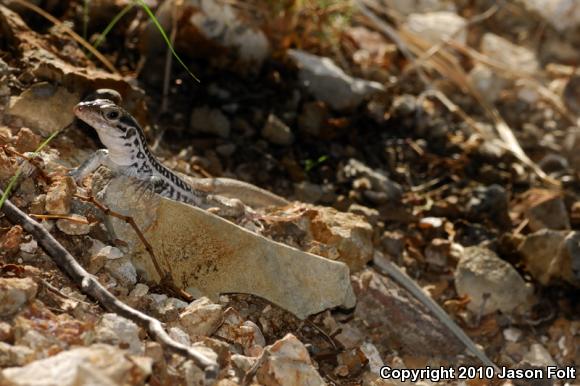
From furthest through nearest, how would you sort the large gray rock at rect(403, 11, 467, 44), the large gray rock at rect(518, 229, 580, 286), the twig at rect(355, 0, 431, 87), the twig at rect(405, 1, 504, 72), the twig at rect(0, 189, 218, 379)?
1. the large gray rock at rect(403, 11, 467, 44)
2. the twig at rect(405, 1, 504, 72)
3. the twig at rect(355, 0, 431, 87)
4. the large gray rock at rect(518, 229, 580, 286)
5. the twig at rect(0, 189, 218, 379)

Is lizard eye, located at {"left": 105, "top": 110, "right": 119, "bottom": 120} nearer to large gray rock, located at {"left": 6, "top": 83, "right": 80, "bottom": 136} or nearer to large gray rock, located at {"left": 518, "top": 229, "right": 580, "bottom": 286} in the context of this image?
large gray rock, located at {"left": 6, "top": 83, "right": 80, "bottom": 136}

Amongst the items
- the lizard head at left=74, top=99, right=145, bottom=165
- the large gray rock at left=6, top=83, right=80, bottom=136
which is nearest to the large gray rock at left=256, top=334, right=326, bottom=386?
the lizard head at left=74, top=99, right=145, bottom=165

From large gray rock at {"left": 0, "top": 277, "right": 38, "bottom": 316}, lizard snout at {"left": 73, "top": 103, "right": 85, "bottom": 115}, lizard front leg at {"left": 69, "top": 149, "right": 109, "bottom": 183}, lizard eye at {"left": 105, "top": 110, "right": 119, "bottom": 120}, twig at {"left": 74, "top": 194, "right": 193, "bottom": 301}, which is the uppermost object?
lizard snout at {"left": 73, "top": 103, "right": 85, "bottom": 115}

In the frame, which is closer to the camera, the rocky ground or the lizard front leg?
the rocky ground

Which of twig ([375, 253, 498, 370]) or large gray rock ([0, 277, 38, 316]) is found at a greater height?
large gray rock ([0, 277, 38, 316])

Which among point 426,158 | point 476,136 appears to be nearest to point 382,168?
point 426,158

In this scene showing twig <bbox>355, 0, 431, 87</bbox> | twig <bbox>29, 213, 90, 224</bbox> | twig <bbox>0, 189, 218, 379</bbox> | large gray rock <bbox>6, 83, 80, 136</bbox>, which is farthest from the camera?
twig <bbox>355, 0, 431, 87</bbox>

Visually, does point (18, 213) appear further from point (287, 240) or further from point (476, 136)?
point (476, 136)

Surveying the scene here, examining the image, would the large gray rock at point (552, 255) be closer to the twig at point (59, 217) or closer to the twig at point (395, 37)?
the twig at point (395, 37)

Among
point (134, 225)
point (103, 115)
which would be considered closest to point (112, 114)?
point (103, 115)

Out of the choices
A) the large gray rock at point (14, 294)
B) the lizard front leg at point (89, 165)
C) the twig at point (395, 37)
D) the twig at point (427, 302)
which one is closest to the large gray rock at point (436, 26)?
the twig at point (395, 37)
